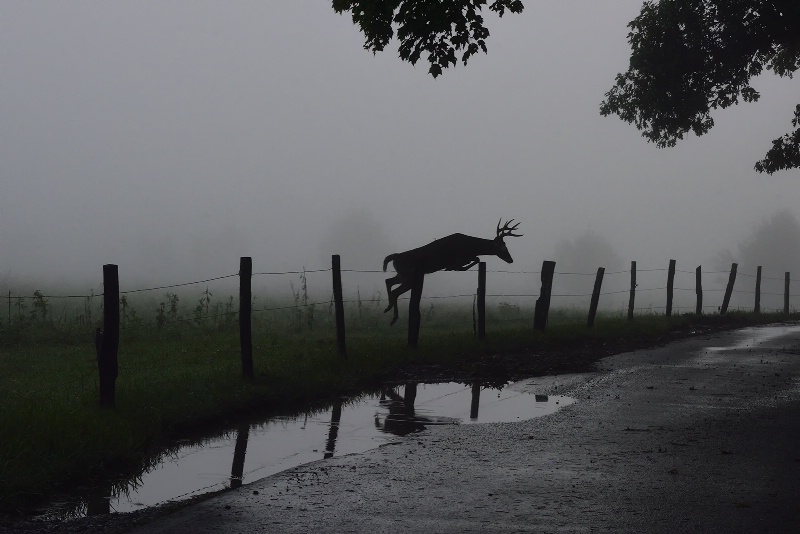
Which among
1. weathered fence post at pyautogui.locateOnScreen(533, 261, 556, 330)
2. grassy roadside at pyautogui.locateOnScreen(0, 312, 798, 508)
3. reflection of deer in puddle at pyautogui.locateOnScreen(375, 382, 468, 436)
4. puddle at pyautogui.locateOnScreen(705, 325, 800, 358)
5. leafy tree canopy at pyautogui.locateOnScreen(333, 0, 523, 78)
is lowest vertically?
puddle at pyautogui.locateOnScreen(705, 325, 800, 358)

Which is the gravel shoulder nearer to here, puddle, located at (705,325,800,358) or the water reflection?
the water reflection

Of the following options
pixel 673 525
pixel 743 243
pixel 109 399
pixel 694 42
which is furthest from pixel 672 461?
pixel 743 243

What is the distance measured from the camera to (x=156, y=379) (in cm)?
1249

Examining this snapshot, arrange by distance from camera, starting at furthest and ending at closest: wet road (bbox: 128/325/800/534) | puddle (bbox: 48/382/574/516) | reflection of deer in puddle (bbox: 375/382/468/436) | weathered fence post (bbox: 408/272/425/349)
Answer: weathered fence post (bbox: 408/272/425/349) < reflection of deer in puddle (bbox: 375/382/468/436) < puddle (bbox: 48/382/574/516) < wet road (bbox: 128/325/800/534)

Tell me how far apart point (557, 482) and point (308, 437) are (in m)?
3.07

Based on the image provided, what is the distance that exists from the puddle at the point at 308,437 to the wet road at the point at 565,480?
1.31ft

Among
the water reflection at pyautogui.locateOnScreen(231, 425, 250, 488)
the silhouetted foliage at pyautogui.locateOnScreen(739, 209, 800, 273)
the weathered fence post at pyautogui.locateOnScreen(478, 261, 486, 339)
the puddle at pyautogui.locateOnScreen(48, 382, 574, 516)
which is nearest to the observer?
the puddle at pyautogui.locateOnScreen(48, 382, 574, 516)

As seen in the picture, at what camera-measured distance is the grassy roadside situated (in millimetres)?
7637

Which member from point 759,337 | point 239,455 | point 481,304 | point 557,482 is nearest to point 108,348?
point 239,455

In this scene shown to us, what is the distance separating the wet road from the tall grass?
1.89 meters

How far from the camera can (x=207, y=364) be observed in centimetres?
1488

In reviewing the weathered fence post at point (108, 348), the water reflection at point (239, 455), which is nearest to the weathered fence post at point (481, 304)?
the water reflection at point (239, 455)

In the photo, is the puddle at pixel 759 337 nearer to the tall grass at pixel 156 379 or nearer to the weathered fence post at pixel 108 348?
the tall grass at pixel 156 379

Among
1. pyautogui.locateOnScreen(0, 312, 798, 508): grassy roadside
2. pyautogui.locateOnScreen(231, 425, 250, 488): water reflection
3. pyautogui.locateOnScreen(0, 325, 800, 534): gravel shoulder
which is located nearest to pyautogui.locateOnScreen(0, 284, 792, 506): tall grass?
pyautogui.locateOnScreen(0, 312, 798, 508): grassy roadside
